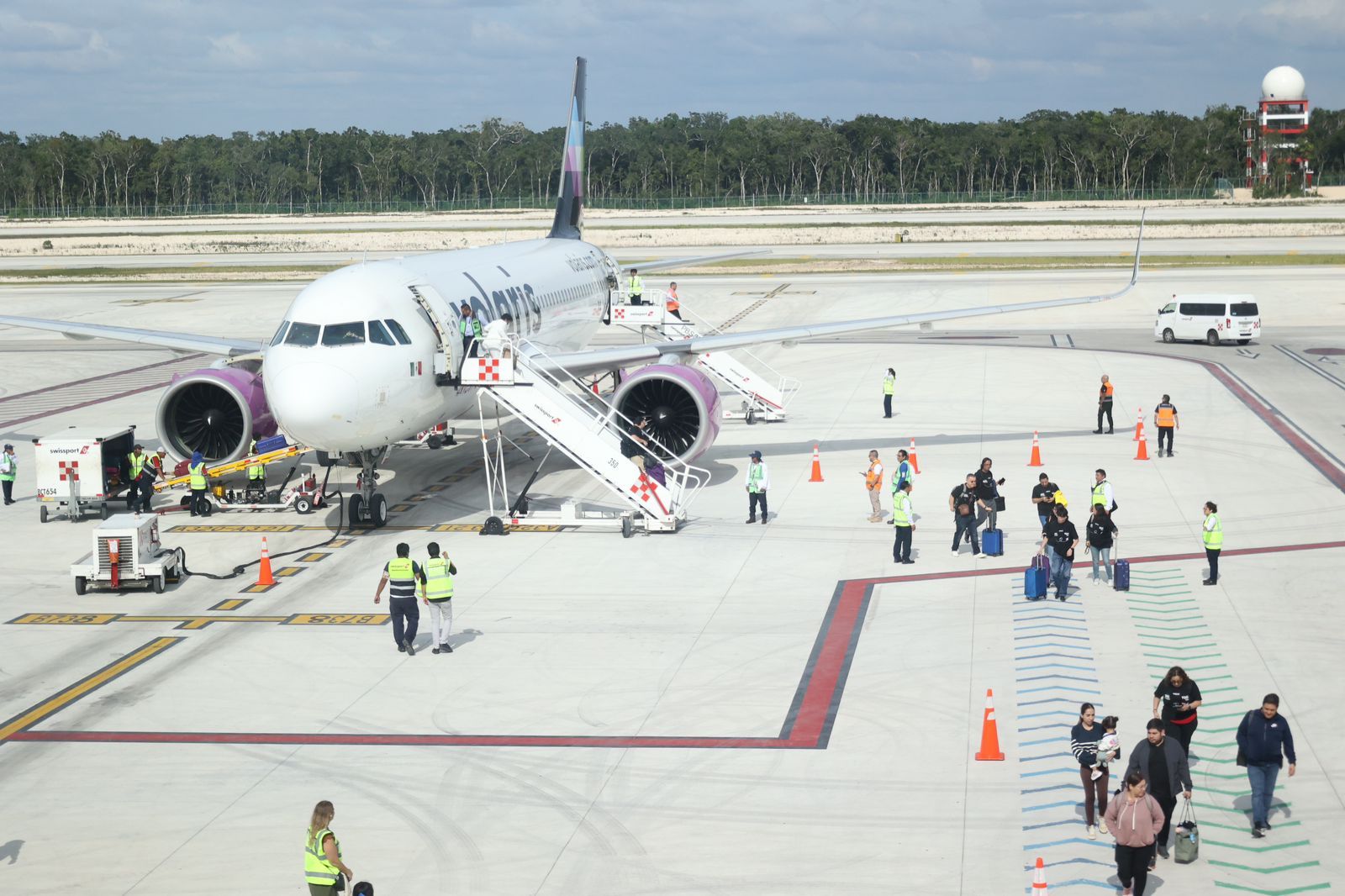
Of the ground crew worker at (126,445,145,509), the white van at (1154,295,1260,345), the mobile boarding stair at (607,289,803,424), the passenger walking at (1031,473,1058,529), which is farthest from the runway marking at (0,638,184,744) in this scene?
the white van at (1154,295,1260,345)

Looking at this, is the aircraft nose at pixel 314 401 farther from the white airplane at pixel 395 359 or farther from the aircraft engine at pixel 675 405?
the aircraft engine at pixel 675 405

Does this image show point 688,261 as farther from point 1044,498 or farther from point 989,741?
point 989,741

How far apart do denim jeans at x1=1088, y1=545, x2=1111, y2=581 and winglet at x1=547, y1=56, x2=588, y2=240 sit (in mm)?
26564

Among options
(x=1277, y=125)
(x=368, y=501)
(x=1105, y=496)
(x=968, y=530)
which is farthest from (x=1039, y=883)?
(x=1277, y=125)

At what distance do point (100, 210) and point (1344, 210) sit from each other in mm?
156297

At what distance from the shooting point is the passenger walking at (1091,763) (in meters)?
15.2

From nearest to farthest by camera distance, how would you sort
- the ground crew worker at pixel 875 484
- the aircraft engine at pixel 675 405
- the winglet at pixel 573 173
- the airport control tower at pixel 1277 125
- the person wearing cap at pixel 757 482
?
the person wearing cap at pixel 757 482, the ground crew worker at pixel 875 484, the aircraft engine at pixel 675 405, the winglet at pixel 573 173, the airport control tower at pixel 1277 125

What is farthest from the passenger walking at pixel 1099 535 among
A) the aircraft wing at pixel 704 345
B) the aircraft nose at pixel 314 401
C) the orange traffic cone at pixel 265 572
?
the orange traffic cone at pixel 265 572

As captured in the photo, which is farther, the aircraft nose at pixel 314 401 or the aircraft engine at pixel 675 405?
the aircraft engine at pixel 675 405

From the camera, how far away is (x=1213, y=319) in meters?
57.0

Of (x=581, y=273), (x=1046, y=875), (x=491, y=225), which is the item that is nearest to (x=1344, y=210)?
(x=491, y=225)

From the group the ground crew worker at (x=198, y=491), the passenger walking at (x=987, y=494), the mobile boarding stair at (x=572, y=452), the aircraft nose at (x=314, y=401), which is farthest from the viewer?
the ground crew worker at (x=198, y=491)

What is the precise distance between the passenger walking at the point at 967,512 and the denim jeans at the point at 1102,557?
7.17ft

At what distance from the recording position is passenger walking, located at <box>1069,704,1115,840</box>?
15.2 meters
